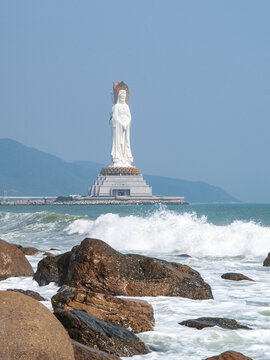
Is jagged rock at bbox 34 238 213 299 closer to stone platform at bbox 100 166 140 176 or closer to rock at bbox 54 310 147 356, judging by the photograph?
rock at bbox 54 310 147 356

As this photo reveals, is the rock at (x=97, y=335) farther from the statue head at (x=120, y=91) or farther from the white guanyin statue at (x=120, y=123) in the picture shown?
the statue head at (x=120, y=91)

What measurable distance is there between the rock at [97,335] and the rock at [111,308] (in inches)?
27.8

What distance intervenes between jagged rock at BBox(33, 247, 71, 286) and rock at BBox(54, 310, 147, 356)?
14.2 ft

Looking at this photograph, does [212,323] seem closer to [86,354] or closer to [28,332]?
[86,354]

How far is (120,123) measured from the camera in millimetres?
119938

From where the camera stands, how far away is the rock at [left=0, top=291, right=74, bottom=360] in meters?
4.30

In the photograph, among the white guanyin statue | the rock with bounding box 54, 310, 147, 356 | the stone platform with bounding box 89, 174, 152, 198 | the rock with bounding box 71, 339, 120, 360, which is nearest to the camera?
the rock with bounding box 71, 339, 120, 360

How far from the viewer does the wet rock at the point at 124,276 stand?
31.7 feet

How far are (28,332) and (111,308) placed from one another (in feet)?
9.99

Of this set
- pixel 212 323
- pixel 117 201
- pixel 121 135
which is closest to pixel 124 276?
pixel 212 323

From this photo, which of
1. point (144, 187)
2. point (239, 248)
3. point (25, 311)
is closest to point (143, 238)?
point (239, 248)

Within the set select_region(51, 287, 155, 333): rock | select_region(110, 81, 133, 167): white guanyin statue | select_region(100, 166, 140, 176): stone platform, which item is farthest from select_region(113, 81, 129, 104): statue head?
select_region(51, 287, 155, 333): rock

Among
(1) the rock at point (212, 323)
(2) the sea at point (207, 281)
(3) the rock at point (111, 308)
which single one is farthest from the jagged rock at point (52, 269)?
(1) the rock at point (212, 323)

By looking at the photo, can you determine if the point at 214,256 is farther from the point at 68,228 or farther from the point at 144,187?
the point at 144,187
